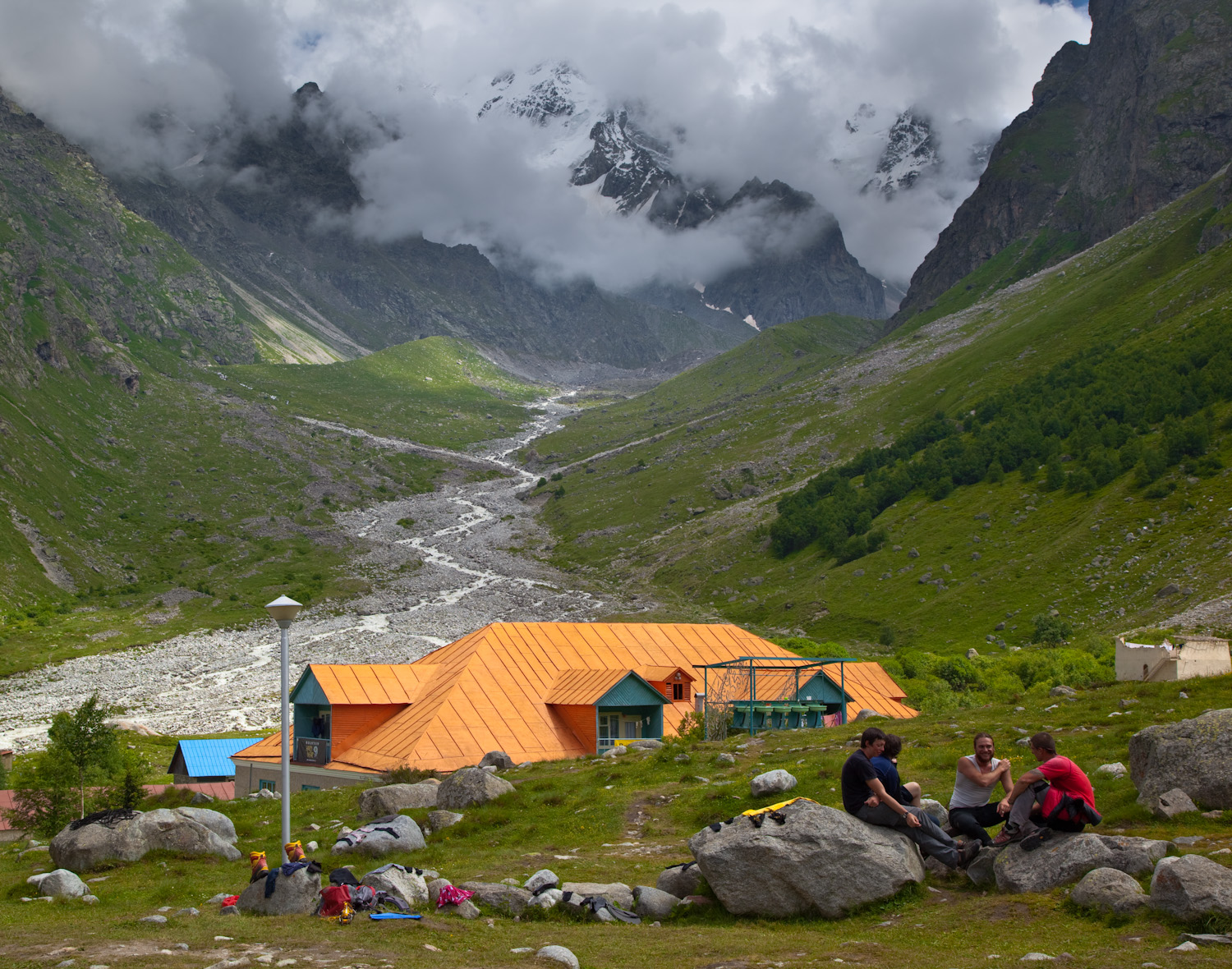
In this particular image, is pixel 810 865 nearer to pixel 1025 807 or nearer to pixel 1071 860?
pixel 1025 807

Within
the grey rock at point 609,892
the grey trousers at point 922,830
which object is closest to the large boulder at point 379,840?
the grey rock at point 609,892

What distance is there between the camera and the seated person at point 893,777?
1850 centimetres

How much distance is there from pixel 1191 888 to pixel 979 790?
4.70m

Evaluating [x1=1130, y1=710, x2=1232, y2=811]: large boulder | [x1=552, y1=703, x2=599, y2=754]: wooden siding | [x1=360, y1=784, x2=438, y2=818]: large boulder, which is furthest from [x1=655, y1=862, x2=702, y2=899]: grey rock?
[x1=552, y1=703, x2=599, y2=754]: wooden siding

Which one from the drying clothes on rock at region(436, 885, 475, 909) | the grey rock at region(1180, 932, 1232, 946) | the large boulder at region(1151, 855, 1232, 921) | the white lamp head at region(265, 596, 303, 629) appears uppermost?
the white lamp head at region(265, 596, 303, 629)

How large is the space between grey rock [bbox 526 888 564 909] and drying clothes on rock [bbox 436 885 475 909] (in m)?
1.28

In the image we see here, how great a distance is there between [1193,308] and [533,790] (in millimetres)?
175534

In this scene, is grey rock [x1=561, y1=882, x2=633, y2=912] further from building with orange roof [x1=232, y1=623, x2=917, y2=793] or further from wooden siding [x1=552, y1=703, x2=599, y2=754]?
wooden siding [x1=552, y1=703, x2=599, y2=754]

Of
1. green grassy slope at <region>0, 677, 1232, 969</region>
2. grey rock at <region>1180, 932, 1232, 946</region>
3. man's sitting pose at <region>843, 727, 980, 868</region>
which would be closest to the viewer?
grey rock at <region>1180, 932, 1232, 946</region>

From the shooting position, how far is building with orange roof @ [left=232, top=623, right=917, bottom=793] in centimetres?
4653

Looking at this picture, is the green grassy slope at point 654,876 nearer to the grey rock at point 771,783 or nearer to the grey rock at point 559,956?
the grey rock at point 559,956

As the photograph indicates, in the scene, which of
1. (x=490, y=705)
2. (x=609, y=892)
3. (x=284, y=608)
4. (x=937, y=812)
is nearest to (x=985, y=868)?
(x=937, y=812)

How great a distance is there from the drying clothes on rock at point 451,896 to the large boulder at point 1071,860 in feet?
32.3

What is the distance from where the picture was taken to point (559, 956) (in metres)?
15.7
